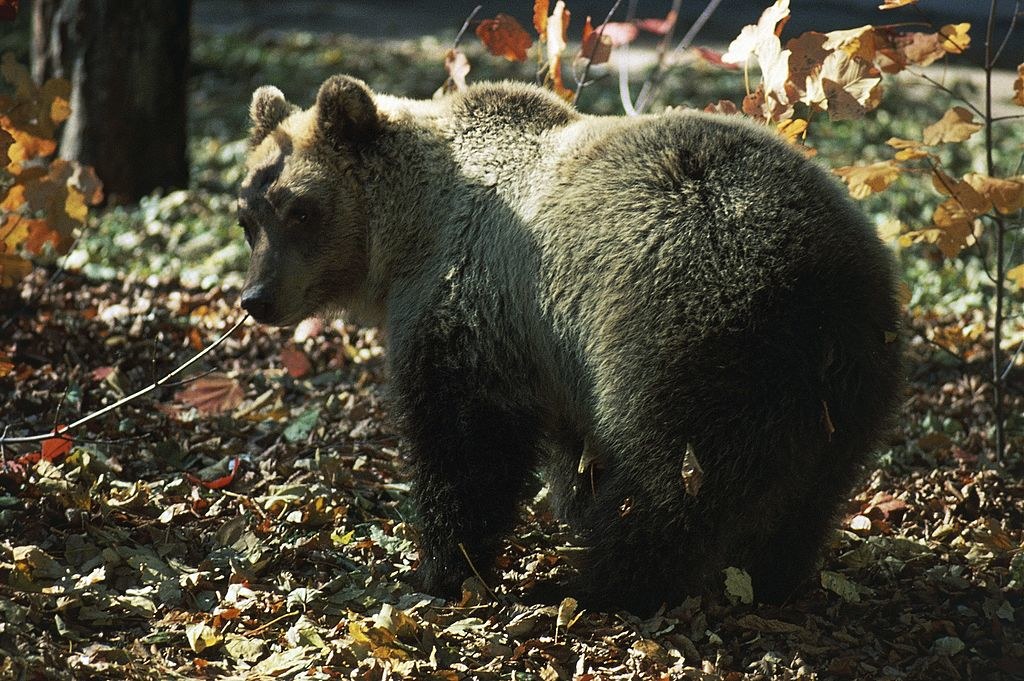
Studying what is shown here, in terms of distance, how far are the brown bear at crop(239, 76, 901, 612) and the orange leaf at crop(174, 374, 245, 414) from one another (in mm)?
1362

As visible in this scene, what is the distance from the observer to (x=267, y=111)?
17.0ft

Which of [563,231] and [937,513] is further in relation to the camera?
[937,513]

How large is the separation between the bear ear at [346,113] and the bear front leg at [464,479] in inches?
50.5

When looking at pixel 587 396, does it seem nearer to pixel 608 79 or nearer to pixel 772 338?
pixel 772 338

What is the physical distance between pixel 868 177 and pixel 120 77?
6.54 meters

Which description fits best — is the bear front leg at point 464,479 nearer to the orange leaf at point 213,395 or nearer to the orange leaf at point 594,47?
the orange leaf at point 213,395

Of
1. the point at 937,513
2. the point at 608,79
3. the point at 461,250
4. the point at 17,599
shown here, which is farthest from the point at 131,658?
the point at 608,79

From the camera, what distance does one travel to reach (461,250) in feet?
15.0

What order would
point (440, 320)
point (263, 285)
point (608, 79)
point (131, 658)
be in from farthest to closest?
point (608, 79), point (263, 285), point (440, 320), point (131, 658)

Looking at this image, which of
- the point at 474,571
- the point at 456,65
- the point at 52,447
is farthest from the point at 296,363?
the point at 474,571

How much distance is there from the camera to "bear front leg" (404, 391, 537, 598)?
172 inches

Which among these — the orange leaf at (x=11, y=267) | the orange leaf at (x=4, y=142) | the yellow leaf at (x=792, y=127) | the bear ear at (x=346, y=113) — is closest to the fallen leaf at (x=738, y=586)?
the yellow leaf at (x=792, y=127)

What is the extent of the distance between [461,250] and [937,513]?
2.48m

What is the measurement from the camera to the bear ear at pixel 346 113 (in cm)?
479
